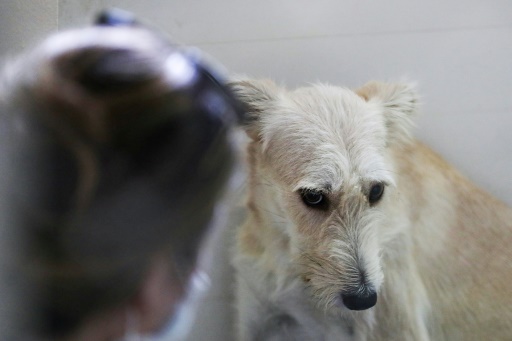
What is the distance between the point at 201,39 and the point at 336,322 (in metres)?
0.96

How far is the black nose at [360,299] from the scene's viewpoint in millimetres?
1357

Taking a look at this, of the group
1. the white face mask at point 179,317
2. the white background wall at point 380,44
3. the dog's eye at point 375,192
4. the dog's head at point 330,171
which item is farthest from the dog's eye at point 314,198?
the white face mask at point 179,317

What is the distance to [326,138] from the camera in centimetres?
144

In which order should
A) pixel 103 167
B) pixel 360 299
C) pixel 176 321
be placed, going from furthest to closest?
pixel 360 299 < pixel 176 321 < pixel 103 167

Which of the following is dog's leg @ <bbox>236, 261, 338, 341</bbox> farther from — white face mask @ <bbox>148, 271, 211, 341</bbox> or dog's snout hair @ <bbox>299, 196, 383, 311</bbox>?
white face mask @ <bbox>148, 271, 211, 341</bbox>

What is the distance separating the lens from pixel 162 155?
0.60 meters

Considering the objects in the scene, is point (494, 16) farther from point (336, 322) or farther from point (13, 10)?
point (13, 10)

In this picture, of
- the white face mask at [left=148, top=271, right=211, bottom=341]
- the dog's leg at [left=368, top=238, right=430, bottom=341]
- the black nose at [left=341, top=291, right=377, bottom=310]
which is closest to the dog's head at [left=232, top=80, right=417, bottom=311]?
the black nose at [left=341, top=291, right=377, bottom=310]

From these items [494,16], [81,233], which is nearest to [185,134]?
[81,233]

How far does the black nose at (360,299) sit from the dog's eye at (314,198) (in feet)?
0.74

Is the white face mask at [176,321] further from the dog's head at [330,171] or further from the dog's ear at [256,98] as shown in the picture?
the dog's ear at [256,98]

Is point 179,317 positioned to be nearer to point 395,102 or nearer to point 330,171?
point 330,171

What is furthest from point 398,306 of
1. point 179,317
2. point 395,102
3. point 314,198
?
point 179,317

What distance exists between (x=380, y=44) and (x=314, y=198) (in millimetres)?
653
